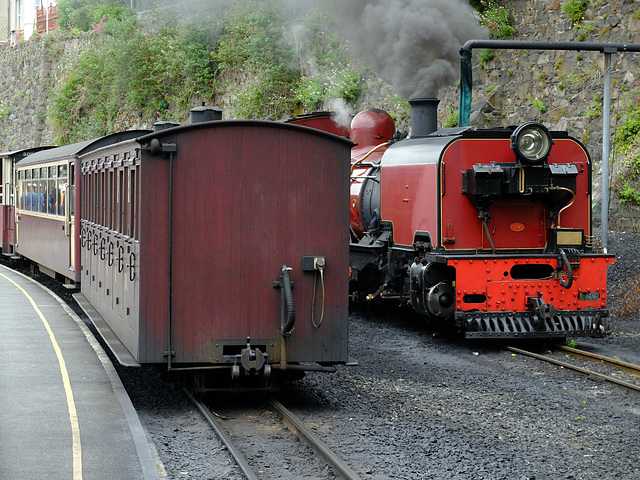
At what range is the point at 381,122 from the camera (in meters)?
13.9

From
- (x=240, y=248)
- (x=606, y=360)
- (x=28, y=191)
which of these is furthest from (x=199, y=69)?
(x=240, y=248)

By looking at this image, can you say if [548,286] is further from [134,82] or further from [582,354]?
[134,82]

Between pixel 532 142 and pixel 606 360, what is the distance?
271 centimetres

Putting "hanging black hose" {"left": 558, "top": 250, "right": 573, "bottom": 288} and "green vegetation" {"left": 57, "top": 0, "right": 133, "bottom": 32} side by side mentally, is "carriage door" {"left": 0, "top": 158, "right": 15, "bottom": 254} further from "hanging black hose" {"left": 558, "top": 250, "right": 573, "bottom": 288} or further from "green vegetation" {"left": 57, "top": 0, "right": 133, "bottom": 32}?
"green vegetation" {"left": 57, "top": 0, "right": 133, "bottom": 32}

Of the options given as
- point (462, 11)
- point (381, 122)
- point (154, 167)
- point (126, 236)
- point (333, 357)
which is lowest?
point (333, 357)

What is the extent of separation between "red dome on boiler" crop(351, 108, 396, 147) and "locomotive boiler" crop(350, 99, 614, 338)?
2769 millimetres

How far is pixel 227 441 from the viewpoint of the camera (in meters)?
6.44

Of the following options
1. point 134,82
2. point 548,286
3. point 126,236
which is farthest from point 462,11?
point 134,82

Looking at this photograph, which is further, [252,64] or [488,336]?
[252,64]

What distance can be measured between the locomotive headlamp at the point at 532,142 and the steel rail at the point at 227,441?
4925mm

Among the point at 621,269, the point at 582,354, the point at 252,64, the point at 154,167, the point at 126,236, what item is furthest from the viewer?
the point at 252,64

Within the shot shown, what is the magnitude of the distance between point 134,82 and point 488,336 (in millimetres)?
27491

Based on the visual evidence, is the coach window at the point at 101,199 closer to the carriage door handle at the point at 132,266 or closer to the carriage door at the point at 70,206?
the carriage door handle at the point at 132,266

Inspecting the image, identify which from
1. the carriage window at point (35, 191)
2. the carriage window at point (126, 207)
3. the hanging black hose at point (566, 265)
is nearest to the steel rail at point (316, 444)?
the carriage window at point (126, 207)
